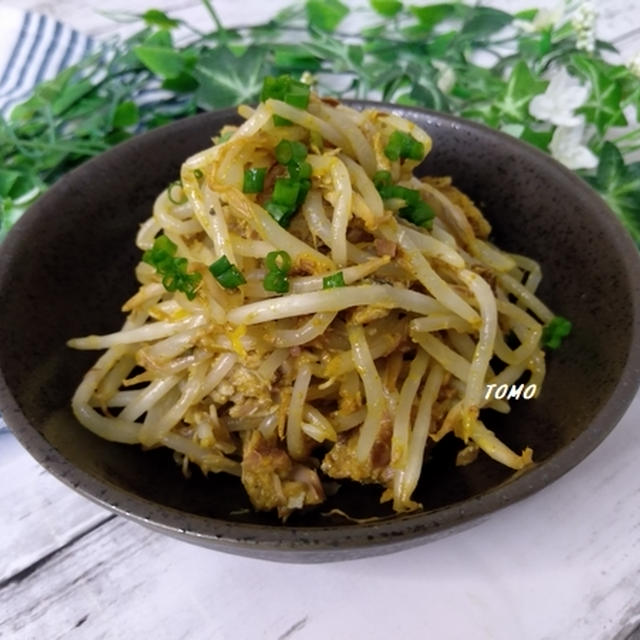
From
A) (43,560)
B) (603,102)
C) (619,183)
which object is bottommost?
(43,560)

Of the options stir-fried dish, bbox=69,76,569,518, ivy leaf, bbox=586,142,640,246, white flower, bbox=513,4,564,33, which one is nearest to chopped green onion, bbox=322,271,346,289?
stir-fried dish, bbox=69,76,569,518

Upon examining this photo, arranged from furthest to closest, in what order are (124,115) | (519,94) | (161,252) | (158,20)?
(158,20) → (124,115) → (519,94) → (161,252)

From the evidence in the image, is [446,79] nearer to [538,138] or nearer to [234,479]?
[538,138]

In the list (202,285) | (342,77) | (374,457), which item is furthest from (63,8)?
(374,457)

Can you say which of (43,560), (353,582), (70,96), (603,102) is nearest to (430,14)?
(603,102)

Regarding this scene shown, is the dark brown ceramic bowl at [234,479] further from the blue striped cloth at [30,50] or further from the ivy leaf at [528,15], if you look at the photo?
the ivy leaf at [528,15]

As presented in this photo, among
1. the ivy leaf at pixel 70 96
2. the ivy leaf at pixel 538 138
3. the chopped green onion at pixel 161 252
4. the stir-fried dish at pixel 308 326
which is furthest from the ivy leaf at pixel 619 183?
the ivy leaf at pixel 70 96

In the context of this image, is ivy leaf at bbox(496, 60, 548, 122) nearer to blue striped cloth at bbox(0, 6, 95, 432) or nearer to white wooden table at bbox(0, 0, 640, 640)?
white wooden table at bbox(0, 0, 640, 640)
